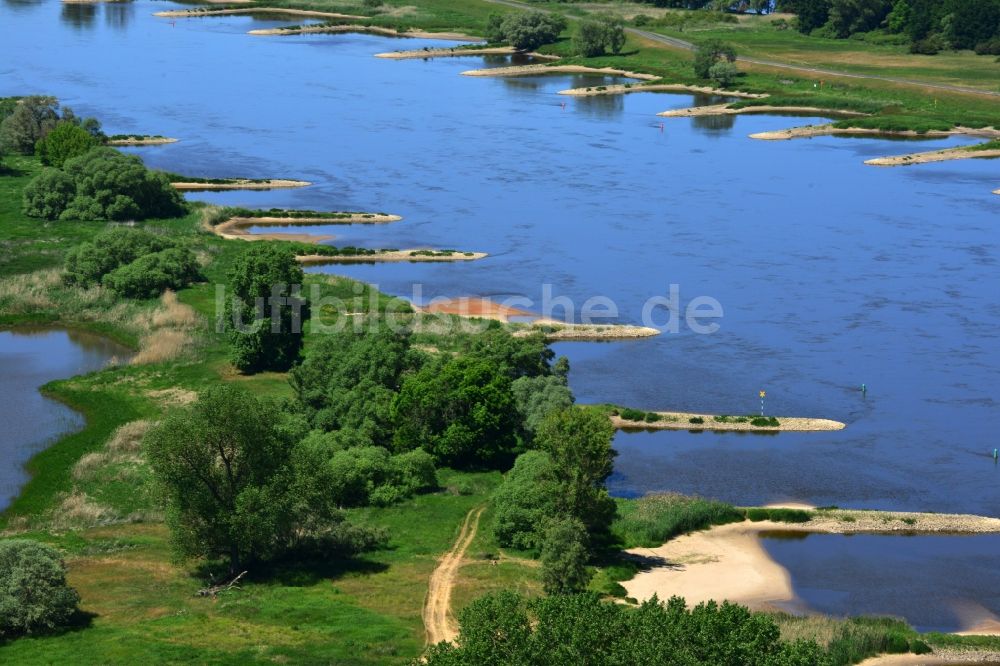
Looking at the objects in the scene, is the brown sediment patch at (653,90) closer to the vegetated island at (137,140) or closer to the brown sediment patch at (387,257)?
the vegetated island at (137,140)

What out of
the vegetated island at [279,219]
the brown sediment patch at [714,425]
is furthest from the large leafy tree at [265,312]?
the vegetated island at [279,219]

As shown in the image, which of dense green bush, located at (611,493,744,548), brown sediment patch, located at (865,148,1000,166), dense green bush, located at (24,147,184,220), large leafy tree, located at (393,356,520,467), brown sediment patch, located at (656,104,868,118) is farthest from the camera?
brown sediment patch, located at (656,104,868,118)

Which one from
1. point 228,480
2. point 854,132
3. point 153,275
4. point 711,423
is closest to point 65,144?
point 153,275

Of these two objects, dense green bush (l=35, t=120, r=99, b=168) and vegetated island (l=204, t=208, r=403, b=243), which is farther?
dense green bush (l=35, t=120, r=99, b=168)

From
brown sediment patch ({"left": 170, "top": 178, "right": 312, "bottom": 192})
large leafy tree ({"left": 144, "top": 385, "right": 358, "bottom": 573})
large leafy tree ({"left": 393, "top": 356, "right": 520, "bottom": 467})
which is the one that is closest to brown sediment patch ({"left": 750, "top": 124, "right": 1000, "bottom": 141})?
brown sediment patch ({"left": 170, "top": 178, "right": 312, "bottom": 192})

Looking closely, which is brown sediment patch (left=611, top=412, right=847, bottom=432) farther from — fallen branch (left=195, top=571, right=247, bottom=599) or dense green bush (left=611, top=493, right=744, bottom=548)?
fallen branch (left=195, top=571, right=247, bottom=599)

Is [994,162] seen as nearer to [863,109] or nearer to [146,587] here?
[863,109]
